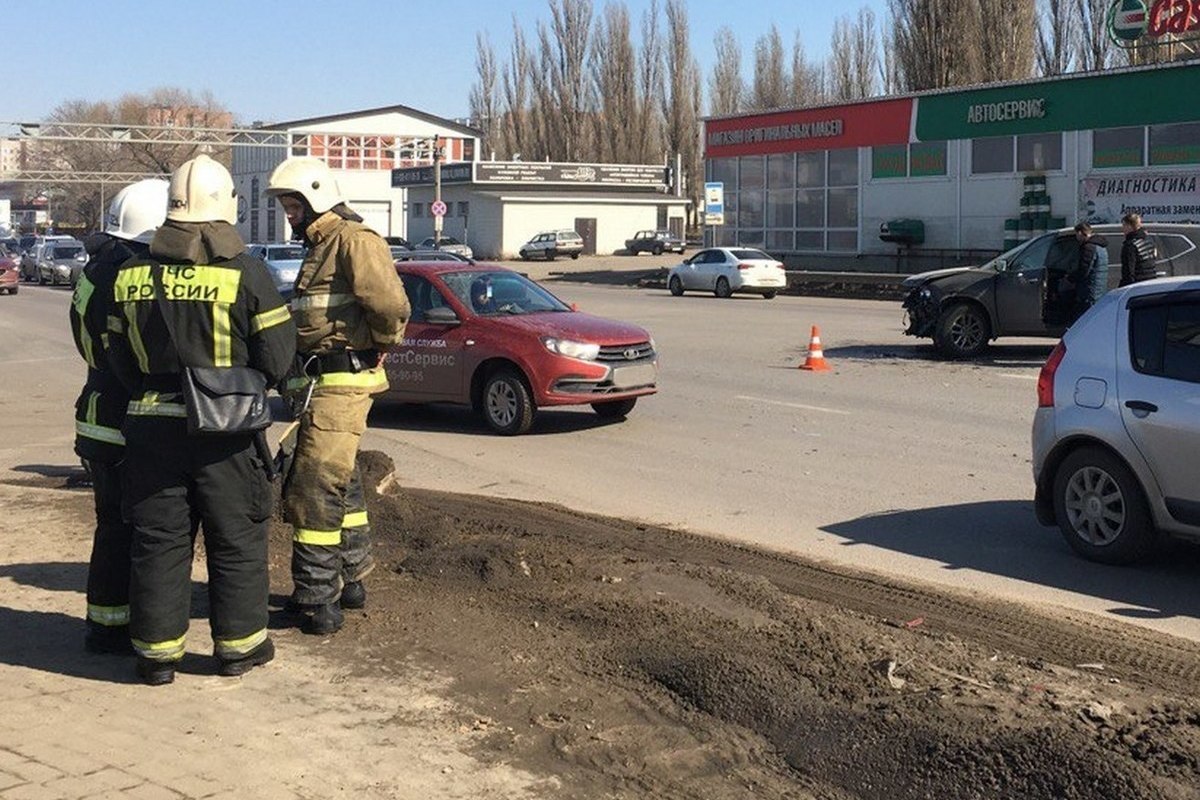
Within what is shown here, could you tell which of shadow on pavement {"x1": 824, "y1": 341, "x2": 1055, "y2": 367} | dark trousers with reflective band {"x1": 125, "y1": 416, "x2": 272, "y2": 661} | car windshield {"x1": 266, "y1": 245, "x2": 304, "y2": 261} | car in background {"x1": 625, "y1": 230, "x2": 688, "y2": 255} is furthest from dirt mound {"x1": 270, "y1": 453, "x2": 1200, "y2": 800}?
car in background {"x1": 625, "y1": 230, "x2": 688, "y2": 255}

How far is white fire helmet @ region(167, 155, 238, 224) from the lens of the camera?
5.49 meters

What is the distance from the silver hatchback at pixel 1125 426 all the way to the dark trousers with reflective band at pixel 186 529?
4669 mm

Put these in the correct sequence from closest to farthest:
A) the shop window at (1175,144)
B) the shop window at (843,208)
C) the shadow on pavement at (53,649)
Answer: the shadow on pavement at (53,649) < the shop window at (1175,144) < the shop window at (843,208)

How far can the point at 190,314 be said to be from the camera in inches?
212

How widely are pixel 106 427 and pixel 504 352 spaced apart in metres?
7.28

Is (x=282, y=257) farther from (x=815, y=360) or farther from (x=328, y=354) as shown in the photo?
(x=328, y=354)

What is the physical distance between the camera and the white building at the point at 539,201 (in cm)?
7550

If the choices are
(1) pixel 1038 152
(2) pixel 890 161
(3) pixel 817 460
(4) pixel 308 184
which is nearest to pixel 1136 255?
(3) pixel 817 460

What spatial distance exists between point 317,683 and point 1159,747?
3.02m

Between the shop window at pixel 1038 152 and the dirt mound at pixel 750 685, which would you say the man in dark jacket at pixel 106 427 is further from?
the shop window at pixel 1038 152

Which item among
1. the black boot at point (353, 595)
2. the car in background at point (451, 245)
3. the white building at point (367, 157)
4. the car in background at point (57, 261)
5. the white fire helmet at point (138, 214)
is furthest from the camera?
the white building at point (367, 157)

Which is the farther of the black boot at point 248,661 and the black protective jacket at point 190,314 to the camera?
the black boot at point 248,661

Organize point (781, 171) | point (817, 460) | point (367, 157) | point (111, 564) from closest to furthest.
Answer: point (111, 564), point (817, 460), point (781, 171), point (367, 157)

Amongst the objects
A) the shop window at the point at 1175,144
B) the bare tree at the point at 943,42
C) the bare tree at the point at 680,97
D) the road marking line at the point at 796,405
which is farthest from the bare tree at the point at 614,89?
the road marking line at the point at 796,405
